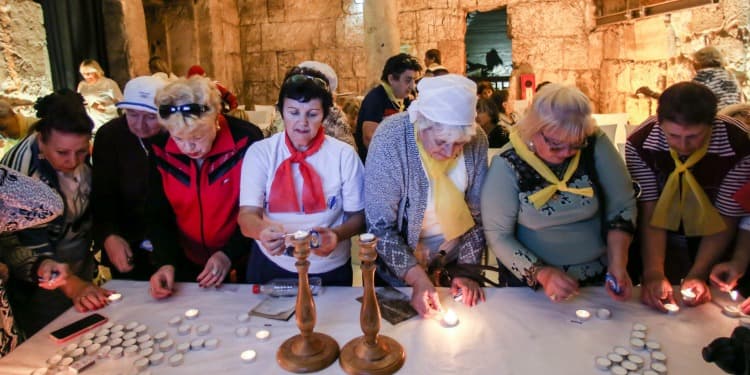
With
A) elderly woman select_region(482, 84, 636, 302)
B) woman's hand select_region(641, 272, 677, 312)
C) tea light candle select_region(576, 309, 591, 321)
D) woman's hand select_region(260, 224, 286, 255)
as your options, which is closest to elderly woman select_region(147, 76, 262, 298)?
woman's hand select_region(260, 224, 286, 255)

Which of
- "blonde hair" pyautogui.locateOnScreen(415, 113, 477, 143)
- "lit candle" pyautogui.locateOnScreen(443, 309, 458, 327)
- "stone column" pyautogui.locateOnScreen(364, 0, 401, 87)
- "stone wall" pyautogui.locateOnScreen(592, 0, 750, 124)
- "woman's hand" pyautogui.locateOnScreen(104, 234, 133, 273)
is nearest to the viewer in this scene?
"lit candle" pyautogui.locateOnScreen(443, 309, 458, 327)

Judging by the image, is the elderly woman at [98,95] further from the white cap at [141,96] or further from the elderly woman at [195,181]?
the elderly woman at [195,181]

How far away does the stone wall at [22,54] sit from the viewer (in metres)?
4.71

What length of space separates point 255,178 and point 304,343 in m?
0.78

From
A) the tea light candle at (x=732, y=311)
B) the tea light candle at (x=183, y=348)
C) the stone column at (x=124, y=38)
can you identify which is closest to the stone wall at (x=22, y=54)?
the stone column at (x=124, y=38)

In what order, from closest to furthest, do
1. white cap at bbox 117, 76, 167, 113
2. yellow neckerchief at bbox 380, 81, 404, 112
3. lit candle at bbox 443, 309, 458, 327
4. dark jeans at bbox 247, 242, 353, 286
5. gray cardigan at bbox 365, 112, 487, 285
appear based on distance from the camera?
lit candle at bbox 443, 309, 458, 327
gray cardigan at bbox 365, 112, 487, 285
dark jeans at bbox 247, 242, 353, 286
white cap at bbox 117, 76, 167, 113
yellow neckerchief at bbox 380, 81, 404, 112

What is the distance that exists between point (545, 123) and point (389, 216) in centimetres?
68

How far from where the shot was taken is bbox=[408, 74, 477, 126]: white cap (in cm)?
173

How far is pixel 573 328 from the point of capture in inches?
60.0

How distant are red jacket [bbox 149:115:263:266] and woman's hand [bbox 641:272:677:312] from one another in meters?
1.61

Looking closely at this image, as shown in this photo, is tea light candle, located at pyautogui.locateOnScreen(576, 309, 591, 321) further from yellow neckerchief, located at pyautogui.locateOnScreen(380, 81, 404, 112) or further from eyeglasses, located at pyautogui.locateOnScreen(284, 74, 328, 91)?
yellow neckerchief, located at pyautogui.locateOnScreen(380, 81, 404, 112)

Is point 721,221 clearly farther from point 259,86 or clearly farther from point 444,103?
point 259,86

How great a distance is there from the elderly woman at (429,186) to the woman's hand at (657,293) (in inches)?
22.6

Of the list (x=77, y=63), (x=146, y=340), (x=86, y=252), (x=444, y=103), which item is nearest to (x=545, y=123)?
(x=444, y=103)
